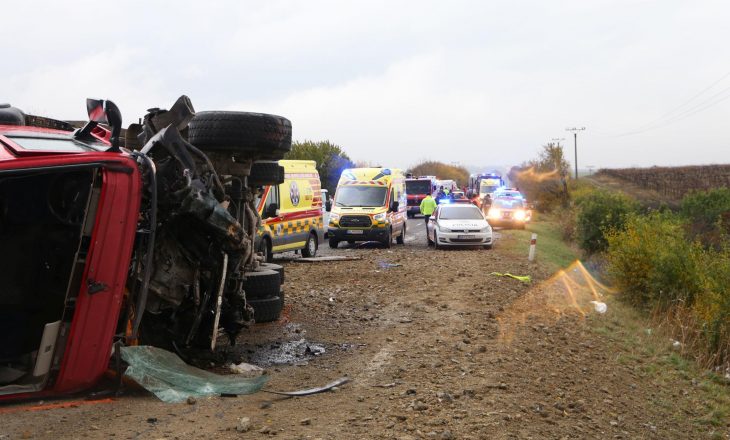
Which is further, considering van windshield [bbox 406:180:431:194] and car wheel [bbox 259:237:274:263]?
van windshield [bbox 406:180:431:194]

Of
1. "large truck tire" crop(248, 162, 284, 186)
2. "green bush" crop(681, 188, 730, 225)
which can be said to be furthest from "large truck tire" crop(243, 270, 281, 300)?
"green bush" crop(681, 188, 730, 225)

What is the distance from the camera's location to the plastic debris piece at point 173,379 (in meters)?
5.43

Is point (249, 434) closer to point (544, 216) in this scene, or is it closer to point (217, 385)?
point (217, 385)

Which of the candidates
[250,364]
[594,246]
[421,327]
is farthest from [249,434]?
[594,246]

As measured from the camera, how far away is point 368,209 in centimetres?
2216

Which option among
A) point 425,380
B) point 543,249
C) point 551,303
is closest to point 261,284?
point 425,380

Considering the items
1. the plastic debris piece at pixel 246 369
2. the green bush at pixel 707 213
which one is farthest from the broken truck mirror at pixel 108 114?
the green bush at pixel 707 213

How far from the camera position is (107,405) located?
203 inches

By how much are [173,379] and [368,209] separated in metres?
16.7

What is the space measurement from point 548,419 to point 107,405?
3.39 m

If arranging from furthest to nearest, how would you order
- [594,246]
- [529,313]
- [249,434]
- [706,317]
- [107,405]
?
[594,246] < [706,317] < [529,313] < [107,405] < [249,434]

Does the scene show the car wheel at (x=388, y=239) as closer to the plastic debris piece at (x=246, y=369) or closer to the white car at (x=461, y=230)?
the white car at (x=461, y=230)

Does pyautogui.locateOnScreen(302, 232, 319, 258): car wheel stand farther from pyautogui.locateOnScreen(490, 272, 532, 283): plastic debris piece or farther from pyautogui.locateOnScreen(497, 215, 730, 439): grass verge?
pyautogui.locateOnScreen(497, 215, 730, 439): grass verge

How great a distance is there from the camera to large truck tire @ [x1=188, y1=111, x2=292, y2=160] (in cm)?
766
